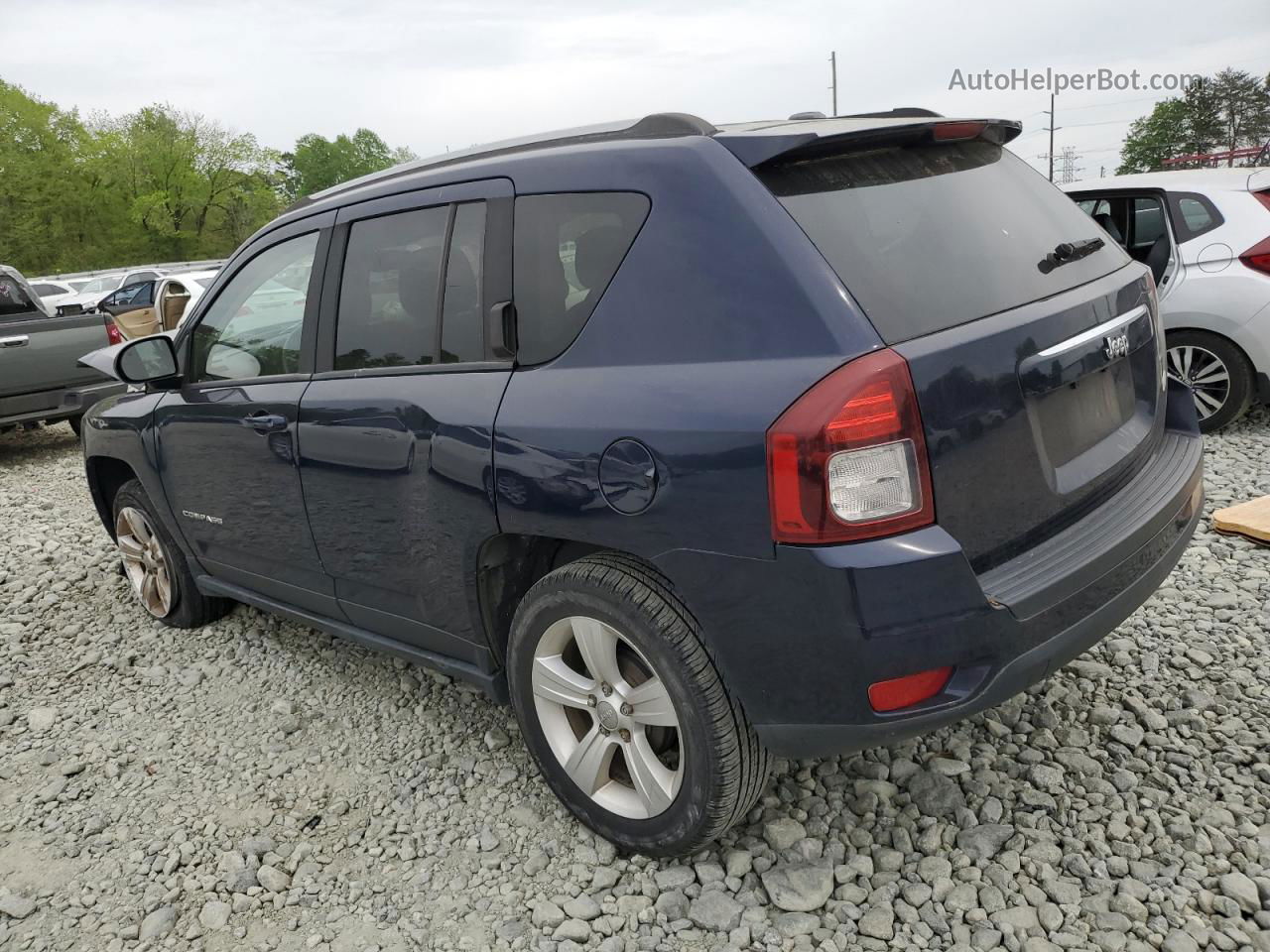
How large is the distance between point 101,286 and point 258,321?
2929cm

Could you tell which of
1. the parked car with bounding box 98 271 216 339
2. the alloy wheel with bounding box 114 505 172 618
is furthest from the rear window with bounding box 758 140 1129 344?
the parked car with bounding box 98 271 216 339

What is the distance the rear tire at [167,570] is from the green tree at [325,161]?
9359 centimetres

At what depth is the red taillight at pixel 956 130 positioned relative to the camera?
2469mm

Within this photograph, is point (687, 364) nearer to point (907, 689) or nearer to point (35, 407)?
point (907, 689)

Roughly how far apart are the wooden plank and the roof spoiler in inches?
107

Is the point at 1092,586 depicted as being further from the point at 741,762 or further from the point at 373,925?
the point at 373,925

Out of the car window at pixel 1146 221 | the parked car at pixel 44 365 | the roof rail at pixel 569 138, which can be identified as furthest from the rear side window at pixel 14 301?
the car window at pixel 1146 221

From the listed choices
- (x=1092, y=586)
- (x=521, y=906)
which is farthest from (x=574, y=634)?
(x=1092, y=586)

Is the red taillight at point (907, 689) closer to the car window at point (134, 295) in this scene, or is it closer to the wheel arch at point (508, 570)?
the wheel arch at point (508, 570)

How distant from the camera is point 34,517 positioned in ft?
22.2

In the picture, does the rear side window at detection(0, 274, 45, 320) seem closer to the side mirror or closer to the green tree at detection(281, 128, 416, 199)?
the side mirror

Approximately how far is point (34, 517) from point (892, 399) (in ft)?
22.1

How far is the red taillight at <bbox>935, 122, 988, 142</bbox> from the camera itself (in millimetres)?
2469

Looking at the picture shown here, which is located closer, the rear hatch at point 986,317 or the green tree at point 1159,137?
the rear hatch at point 986,317
